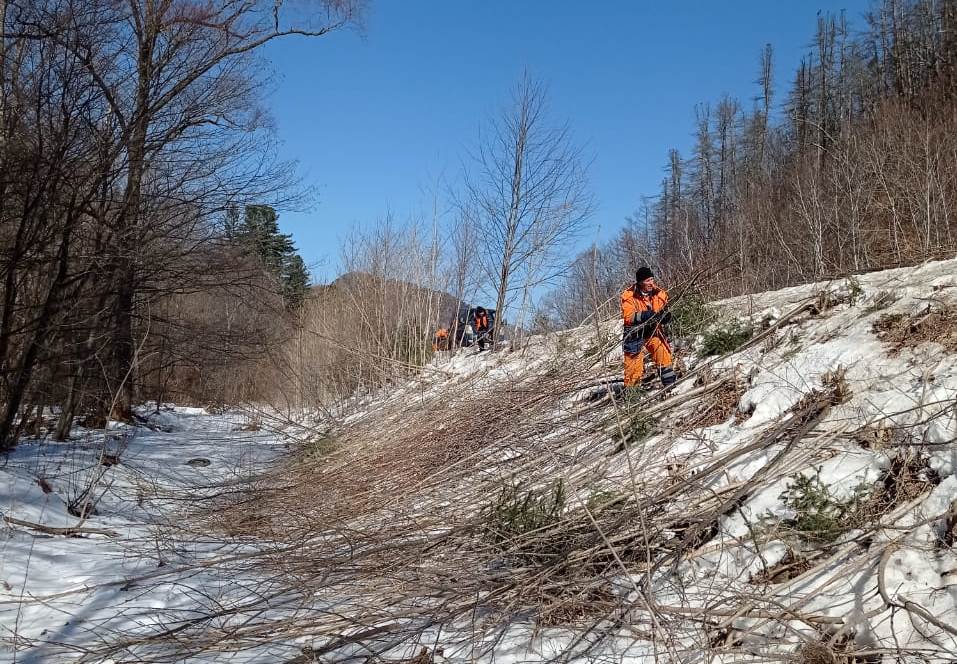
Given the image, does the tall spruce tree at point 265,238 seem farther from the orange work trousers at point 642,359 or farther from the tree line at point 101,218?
the orange work trousers at point 642,359

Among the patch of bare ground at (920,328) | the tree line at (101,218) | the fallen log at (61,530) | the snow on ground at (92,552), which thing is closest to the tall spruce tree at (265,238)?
the tree line at (101,218)

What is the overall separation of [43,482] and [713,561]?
17.6 ft

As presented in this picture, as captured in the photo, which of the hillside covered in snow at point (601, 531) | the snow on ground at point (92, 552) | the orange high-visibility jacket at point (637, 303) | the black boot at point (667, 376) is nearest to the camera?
the hillside covered in snow at point (601, 531)

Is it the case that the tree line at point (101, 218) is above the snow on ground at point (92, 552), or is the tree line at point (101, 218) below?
above

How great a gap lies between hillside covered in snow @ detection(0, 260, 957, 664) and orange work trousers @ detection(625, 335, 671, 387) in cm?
25

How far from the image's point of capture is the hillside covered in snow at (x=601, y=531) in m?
2.93

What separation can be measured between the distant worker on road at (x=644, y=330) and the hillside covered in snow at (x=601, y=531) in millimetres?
263

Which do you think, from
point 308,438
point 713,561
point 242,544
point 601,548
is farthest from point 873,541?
point 308,438

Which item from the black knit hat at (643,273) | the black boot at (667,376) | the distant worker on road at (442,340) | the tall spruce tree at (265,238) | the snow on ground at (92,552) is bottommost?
the snow on ground at (92,552)

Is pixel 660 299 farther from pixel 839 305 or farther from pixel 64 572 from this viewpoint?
pixel 64 572

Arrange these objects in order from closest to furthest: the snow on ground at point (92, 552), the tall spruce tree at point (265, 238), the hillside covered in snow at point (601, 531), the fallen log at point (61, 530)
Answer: the hillside covered in snow at point (601, 531) → the snow on ground at point (92, 552) → the fallen log at point (61, 530) → the tall spruce tree at point (265, 238)

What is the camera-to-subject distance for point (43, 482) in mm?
5527

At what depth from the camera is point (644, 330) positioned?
19.9 ft

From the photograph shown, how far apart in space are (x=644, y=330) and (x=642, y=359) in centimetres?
30
